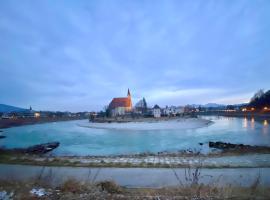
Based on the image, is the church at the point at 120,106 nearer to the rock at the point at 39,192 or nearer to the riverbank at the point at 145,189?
the riverbank at the point at 145,189

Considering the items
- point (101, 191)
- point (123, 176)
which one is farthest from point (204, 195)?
point (123, 176)

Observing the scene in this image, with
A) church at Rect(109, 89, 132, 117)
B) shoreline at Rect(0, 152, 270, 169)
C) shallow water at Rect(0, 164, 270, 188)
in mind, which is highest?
church at Rect(109, 89, 132, 117)

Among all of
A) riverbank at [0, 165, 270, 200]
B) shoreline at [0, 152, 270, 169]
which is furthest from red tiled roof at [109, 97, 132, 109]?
riverbank at [0, 165, 270, 200]

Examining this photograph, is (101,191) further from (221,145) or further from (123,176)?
(221,145)

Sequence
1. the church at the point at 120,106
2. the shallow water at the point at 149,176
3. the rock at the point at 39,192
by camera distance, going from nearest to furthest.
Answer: the rock at the point at 39,192, the shallow water at the point at 149,176, the church at the point at 120,106

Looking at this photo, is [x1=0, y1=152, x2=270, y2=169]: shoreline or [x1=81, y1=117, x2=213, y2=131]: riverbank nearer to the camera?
Answer: [x1=0, y1=152, x2=270, y2=169]: shoreline

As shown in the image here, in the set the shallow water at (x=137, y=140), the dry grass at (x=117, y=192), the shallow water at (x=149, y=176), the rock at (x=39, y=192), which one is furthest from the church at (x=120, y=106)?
the rock at (x=39, y=192)

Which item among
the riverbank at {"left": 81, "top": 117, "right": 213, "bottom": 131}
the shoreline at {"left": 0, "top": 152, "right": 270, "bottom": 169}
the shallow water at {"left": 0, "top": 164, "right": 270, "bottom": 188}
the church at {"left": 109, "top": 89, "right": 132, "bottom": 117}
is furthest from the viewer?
the church at {"left": 109, "top": 89, "right": 132, "bottom": 117}

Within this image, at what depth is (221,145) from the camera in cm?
2697

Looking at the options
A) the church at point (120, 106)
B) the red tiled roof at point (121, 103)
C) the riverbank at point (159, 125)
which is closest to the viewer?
the riverbank at point (159, 125)

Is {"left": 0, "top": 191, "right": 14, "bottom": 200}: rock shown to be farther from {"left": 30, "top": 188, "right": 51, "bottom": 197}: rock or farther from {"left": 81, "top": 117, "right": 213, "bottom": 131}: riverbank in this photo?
{"left": 81, "top": 117, "right": 213, "bottom": 131}: riverbank

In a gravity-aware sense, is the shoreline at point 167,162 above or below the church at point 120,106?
below

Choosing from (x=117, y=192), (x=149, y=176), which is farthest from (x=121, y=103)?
(x=117, y=192)

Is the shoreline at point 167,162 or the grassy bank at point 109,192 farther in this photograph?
the shoreline at point 167,162
